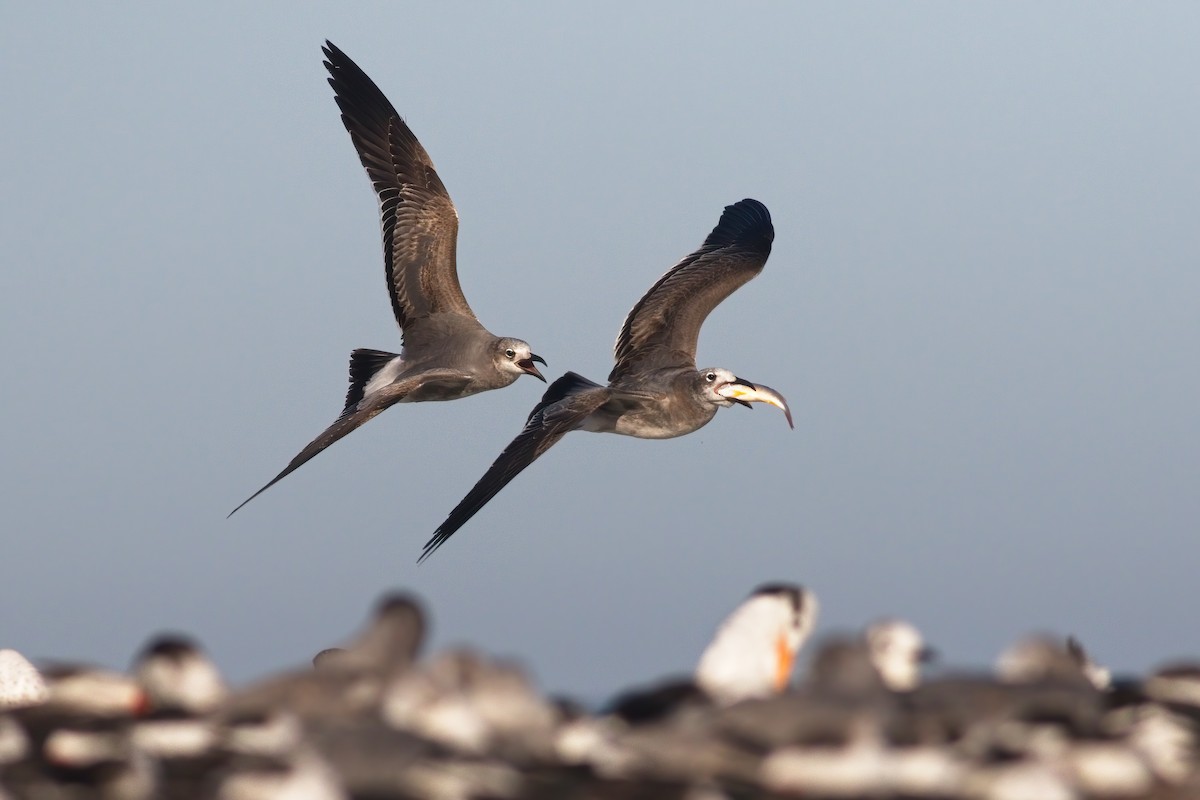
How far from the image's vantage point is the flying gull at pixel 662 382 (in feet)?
73.4

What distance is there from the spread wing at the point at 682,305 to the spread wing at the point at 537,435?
2.11 m

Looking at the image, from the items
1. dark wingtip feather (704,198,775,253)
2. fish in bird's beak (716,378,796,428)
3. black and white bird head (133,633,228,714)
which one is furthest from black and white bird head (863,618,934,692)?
dark wingtip feather (704,198,775,253)

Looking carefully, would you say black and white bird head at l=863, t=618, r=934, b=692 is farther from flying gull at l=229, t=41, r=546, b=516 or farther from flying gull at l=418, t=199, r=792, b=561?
flying gull at l=229, t=41, r=546, b=516

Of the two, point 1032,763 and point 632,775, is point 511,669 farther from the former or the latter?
point 1032,763

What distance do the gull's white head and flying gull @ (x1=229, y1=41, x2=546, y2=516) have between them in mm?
10388

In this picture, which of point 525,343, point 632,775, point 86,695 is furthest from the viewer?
point 525,343

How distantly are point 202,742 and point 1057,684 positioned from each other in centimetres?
596

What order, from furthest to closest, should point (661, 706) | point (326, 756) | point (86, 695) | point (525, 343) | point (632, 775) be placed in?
1. point (525, 343)
2. point (86, 695)
3. point (661, 706)
4. point (632, 775)
5. point (326, 756)

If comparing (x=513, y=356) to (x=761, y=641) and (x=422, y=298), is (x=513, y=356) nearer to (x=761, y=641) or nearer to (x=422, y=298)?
(x=422, y=298)

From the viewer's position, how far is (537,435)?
74.1ft

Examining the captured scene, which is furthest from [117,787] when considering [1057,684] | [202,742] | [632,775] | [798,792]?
[1057,684]

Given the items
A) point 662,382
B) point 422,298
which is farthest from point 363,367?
point 662,382

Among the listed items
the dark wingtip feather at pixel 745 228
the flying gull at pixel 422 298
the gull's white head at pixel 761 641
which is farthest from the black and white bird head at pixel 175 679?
the dark wingtip feather at pixel 745 228

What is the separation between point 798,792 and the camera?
11312mm
